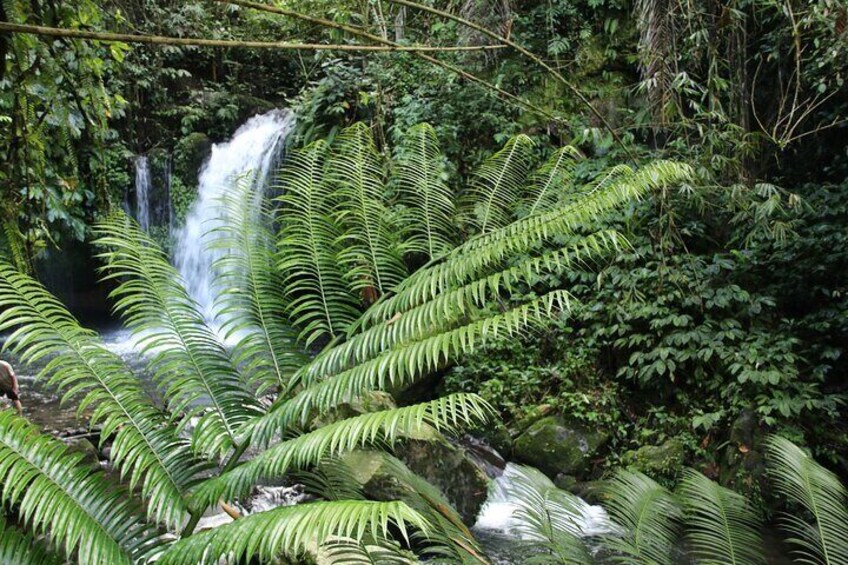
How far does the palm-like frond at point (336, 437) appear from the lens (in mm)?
1395

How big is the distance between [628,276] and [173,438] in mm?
3740

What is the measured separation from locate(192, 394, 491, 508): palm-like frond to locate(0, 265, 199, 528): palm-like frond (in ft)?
0.80

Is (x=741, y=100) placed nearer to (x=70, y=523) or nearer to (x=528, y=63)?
(x=528, y=63)

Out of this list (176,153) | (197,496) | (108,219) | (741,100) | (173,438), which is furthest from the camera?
(176,153)

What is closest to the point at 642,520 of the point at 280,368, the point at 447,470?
the point at 280,368

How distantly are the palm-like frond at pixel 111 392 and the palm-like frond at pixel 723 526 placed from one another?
5.26 ft

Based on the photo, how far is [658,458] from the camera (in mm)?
4137

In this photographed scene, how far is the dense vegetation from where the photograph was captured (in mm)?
1686

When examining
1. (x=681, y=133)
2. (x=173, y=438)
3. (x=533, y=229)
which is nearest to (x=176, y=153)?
(x=681, y=133)

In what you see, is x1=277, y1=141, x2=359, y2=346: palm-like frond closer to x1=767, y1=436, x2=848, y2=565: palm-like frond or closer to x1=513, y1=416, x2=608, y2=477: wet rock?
x1=767, y1=436, x2=848, y2=565: palm-like frond

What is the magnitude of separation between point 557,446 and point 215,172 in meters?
6.11

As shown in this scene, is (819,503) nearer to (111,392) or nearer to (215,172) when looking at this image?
(111,392)

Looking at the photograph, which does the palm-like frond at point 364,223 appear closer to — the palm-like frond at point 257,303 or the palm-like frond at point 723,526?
the palm-like frond at point 257,303

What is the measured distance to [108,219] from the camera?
233cm
